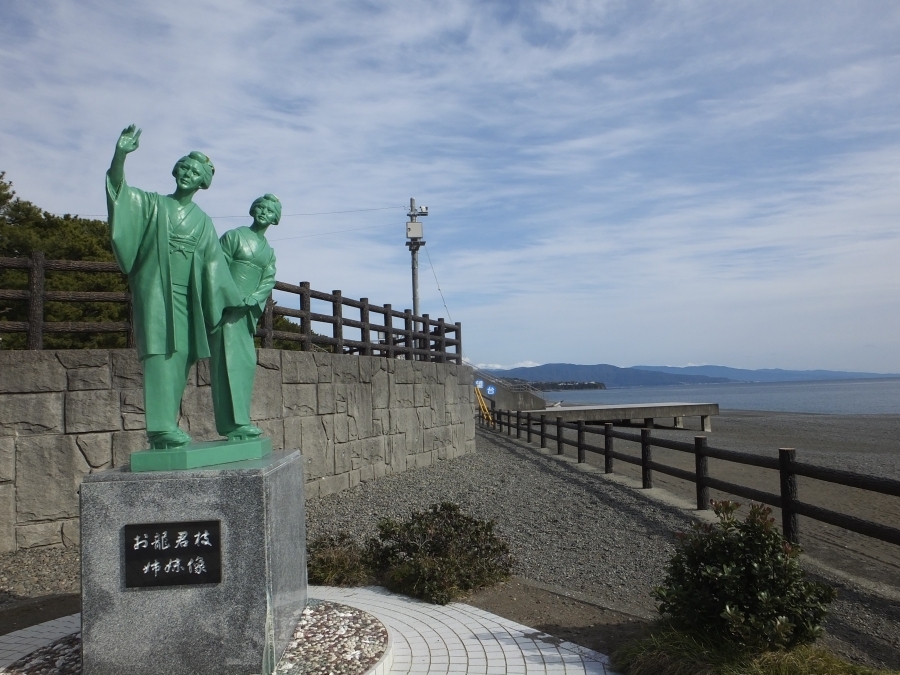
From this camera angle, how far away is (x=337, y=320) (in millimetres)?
11508

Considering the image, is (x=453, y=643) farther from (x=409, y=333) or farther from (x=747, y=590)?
(x=409, y=333)

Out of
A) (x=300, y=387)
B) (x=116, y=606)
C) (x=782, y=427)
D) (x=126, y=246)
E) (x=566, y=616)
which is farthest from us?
(x=782, y=427)

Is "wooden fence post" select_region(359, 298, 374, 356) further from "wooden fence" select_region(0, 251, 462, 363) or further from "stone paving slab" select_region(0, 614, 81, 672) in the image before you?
"stone paving slab" select_region(0, 614, 81, 672)

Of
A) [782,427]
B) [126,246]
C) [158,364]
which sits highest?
[126,246]

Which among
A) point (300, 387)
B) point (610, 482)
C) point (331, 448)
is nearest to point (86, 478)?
point (300, 387)

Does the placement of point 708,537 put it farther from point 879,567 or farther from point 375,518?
point 375,518

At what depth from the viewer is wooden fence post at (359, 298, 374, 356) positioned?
12328mm

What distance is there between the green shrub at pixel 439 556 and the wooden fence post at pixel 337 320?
5.10 metres

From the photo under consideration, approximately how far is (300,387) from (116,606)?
5.81 m

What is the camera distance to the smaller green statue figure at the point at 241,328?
4.58 m

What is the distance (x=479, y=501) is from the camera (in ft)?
32.6

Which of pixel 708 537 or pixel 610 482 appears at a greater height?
pixel 708 537

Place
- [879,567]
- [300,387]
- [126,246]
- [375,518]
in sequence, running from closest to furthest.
Result: [126,246], [879,567], [375,518], [300,387]

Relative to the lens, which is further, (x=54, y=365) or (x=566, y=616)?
(x=54, y=365)
